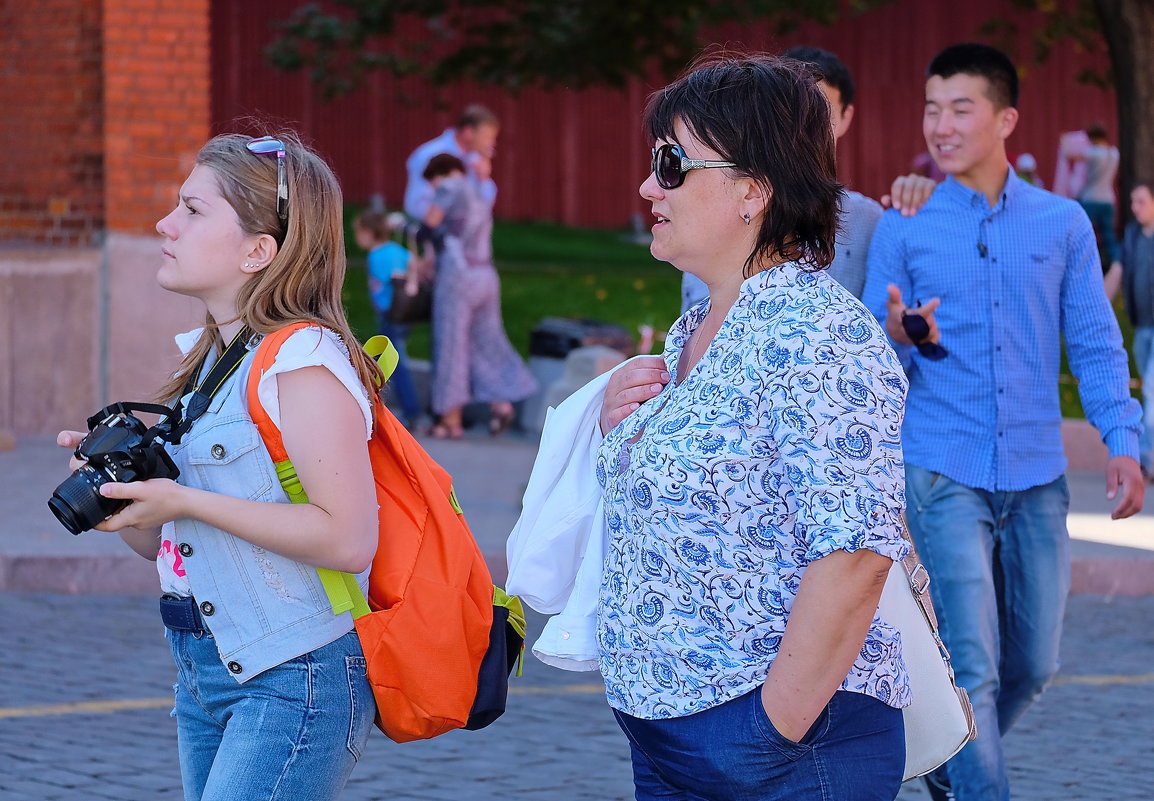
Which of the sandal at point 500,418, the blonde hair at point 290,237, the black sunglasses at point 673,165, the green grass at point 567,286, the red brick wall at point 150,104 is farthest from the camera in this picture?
the green grass at point 567,286

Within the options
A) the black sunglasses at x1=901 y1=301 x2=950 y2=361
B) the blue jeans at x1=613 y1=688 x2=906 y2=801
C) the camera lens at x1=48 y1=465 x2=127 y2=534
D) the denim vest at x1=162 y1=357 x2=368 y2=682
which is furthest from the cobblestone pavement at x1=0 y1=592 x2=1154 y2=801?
the blue jeans at x1=613 y1=688 x2=906 y2=801

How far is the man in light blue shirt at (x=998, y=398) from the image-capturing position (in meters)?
4.55

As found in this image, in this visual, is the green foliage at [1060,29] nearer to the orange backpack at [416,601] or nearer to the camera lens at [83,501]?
the orange backpack at [416,601]

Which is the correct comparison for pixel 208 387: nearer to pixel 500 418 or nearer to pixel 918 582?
pixel 918 582

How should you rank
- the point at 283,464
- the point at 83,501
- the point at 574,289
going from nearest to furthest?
1. the point at 83,501
2. the point at 283,464
3. the point at 574,289

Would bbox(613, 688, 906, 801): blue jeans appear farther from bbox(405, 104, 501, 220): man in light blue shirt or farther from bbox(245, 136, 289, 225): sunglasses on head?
bbox(405, 104, 501, 220): man in light blue shirt

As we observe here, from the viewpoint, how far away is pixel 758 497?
2.53 m

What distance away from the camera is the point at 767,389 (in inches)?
98.7

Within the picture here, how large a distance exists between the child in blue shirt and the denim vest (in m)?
9.70

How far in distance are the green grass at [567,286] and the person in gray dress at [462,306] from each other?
2.48 metres

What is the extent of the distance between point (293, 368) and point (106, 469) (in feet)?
1.14

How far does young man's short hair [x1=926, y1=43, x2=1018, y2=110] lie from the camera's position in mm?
4883

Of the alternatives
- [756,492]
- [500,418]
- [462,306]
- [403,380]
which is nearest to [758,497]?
[756,492]

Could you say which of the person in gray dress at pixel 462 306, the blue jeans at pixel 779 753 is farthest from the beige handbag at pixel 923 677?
the person in gray dress at pixel 462 306
